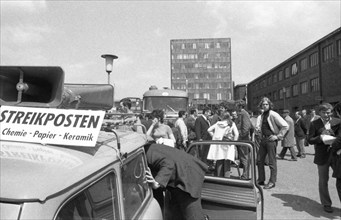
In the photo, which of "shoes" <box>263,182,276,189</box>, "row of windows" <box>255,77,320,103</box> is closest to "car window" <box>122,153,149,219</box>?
"shoes" <box>263,182,276,189</box>

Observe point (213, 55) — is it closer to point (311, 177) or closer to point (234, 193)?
point (311, 177)

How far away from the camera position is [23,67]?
2066 millimetres

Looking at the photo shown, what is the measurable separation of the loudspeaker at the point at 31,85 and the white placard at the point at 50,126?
0.75 feet

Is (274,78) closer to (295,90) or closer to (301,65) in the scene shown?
(295,90)

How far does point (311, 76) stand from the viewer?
125 ft

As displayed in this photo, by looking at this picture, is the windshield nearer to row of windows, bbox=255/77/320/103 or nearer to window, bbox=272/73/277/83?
row of windows, bbox=255/77/320/103

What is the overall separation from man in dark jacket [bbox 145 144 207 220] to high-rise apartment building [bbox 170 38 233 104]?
185 ft

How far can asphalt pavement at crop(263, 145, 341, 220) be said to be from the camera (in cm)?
479

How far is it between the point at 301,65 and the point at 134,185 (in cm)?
4477

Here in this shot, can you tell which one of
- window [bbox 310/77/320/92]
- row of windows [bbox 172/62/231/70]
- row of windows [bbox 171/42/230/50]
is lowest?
window [bbox 310/77/320/92]

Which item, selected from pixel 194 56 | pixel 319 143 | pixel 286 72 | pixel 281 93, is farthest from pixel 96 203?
pixel 194 56

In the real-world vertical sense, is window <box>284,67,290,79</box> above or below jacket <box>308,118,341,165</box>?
above

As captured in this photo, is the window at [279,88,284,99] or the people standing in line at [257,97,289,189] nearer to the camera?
the people standing in line at [257,97,289,189]

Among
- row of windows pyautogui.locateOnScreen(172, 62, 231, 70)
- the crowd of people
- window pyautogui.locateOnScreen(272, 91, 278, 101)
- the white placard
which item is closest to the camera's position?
the white placard
